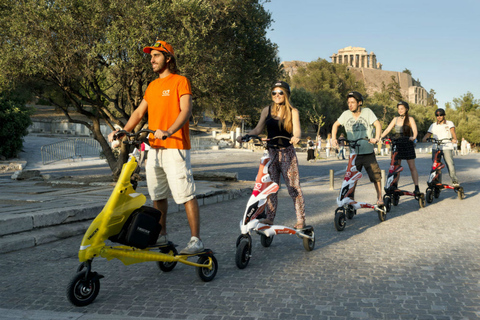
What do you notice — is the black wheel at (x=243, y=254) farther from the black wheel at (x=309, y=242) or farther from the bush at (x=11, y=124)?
the bush at (x=11, y=124)

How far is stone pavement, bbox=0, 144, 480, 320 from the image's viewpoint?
3.24 m

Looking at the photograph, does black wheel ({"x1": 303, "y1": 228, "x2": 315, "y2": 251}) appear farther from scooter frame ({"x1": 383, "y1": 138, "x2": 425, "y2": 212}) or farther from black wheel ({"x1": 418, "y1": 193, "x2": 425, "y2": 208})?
black wheel ({"x1": 418, "y1": 193, "x2": 425, "y2": 208})

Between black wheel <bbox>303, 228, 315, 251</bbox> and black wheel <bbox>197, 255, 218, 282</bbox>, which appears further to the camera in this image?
black wheel <bbox>303, 228, 315, 251</bbox>

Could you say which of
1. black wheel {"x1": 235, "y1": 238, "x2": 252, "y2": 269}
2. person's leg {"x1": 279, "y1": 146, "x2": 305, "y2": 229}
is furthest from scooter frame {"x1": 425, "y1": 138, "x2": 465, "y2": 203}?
black wheel {"x1": 235, "y1": 238, "x2": 252, "y2": 269}

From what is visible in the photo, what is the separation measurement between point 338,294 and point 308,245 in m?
1.45

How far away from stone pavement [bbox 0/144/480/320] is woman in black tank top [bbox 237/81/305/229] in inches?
22.3

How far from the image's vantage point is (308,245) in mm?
5059

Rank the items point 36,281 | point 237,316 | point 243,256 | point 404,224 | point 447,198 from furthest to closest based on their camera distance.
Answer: point 447,198 < point 404,224 < point 243,256 < point 36,281 < point 237,316

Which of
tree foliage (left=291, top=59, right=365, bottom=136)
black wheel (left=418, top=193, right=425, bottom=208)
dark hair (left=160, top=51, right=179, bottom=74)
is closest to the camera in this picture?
dark hair (left=160, top=51, right=179, bottom=74)

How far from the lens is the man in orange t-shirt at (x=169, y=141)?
4.06 m

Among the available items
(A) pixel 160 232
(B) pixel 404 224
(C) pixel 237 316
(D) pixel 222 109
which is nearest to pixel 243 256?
(A) pixel 160 232

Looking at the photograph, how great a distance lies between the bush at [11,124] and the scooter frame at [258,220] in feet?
66.4

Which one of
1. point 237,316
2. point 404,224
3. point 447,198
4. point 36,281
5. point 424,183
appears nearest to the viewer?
point 237,316

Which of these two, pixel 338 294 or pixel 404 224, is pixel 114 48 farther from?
pixel 338 294
